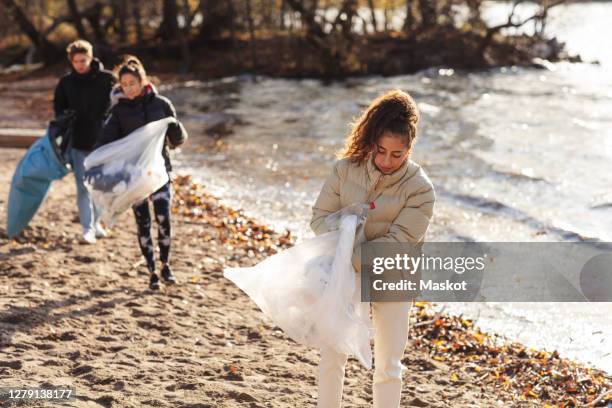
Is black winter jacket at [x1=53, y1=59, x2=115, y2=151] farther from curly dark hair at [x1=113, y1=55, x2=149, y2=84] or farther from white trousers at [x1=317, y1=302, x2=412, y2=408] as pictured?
white trousers at [x1=317, y1=302, x2=412, y2=408]

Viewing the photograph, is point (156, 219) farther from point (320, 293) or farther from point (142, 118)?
point (320, 293)

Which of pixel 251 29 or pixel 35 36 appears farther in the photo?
pixel 35 36

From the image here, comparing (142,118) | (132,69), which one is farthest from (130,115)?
(132,69)

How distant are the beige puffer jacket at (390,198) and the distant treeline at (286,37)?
2394 centimetres

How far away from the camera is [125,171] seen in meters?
6.99

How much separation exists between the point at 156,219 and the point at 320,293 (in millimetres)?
3606

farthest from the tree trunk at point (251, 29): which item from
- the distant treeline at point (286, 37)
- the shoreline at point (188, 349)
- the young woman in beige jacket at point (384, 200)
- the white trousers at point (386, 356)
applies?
the white trousers at point (386, 356)

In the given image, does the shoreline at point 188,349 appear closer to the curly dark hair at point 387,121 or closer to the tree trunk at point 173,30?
the curly dark hair at point 387,121

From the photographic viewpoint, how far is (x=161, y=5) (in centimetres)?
3262

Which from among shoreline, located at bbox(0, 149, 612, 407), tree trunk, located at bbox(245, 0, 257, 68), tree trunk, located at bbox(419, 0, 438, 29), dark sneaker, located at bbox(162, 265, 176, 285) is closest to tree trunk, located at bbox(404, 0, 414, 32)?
tree trunk, located at bbox(419, 0, 438, 29)

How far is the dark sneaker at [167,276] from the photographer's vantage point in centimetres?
784

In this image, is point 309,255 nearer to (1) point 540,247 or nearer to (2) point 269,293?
(2) point 269,293

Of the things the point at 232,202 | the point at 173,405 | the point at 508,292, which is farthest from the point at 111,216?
the point at 232,202

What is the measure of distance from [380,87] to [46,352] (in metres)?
20.9
